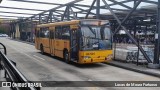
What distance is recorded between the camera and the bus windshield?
A: 14.9m

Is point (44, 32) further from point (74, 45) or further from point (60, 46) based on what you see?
point (74, 45)

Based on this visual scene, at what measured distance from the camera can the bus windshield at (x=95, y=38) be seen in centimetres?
1490

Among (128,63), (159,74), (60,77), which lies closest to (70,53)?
(128,63)

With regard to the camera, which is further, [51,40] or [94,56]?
[51,40]

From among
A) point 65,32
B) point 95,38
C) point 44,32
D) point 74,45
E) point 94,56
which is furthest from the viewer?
point 44,32

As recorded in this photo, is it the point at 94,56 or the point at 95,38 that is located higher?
the point at 95,38

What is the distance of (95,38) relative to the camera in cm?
1512

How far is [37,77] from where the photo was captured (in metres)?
11.6

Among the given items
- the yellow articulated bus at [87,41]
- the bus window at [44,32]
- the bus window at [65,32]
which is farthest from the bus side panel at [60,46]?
the bus window at [44,32]

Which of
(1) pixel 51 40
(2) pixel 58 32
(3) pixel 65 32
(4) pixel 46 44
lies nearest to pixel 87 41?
(3) pixel 65 32

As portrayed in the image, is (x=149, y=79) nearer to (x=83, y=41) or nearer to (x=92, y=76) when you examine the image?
(x=92, y=76)

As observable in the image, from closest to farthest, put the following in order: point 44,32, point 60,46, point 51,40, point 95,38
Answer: point 95,38, point 60,46, point 51,40, point 44,32

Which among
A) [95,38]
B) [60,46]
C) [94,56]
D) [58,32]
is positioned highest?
[58,32]

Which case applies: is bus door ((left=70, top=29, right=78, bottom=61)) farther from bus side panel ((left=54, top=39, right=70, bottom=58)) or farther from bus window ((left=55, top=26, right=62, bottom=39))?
bus window ((left=55, top=26, right=62, bottom=39))
